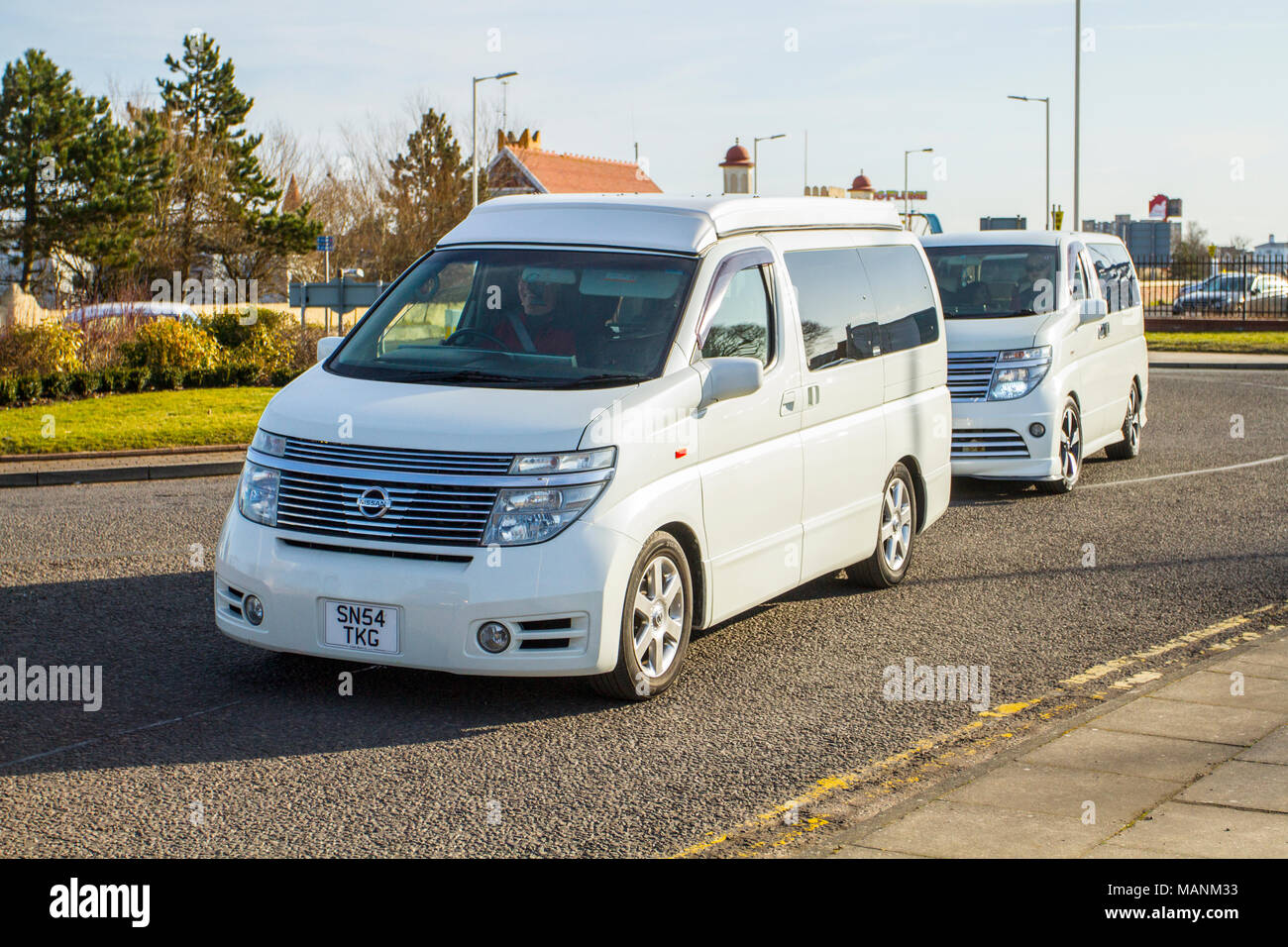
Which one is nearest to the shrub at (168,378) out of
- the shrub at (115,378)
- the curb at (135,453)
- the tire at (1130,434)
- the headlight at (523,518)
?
the shrub at (115,378)

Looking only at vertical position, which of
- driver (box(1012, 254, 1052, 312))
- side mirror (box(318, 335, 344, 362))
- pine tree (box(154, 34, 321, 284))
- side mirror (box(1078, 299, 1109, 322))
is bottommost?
side mirror (box(318, 335, 344, 362))

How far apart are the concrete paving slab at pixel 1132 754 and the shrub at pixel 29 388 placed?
672 inches

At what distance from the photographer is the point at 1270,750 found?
5.60 metres

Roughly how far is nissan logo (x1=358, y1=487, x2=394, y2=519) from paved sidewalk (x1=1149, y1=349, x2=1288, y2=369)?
2657cm

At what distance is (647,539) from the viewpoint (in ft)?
20.5

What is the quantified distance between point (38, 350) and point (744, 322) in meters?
16.8

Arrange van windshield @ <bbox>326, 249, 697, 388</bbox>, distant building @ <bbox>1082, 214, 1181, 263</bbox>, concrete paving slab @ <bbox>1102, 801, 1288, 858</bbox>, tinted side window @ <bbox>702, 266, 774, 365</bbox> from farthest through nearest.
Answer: distant building @ <bbox>1082, 214, 1181, 263</bbox>, tinted side window @ <bbox>702, 266, 774, 365</bbox>, van windshield @ <bbox>326, 249, 697, 388</bbox>, concrete paving slab @ <bbox>1102, 801, 1288, 858</bbox>

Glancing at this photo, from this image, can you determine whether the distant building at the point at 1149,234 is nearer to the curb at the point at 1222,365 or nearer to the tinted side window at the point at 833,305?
the curb at the point at 1222,365

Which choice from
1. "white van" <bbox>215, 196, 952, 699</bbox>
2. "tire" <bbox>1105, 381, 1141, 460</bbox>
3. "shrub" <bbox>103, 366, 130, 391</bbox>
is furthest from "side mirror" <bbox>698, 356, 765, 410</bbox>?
"shrub" <bbox>103, 366, 130, 391</bbox>

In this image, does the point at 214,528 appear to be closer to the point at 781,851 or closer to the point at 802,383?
the point at 802,383

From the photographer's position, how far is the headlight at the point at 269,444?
6.35 metres

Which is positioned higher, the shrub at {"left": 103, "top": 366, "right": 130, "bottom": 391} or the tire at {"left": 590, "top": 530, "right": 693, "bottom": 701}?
the shrub at {"left": 103, "top": 366, "right": 130, "bottom": 391}

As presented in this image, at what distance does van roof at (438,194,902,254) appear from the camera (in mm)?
7148

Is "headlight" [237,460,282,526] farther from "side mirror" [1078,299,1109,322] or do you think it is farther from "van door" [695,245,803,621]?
"side mirror" [1078,299,1109,322]
